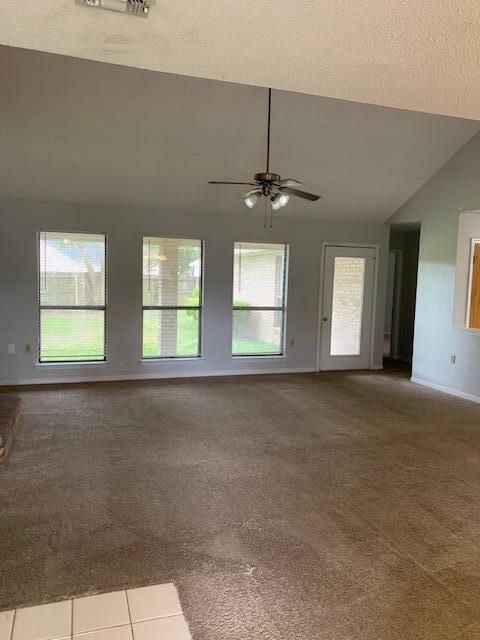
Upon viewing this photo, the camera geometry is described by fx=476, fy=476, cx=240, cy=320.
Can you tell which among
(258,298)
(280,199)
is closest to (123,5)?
(280,199)

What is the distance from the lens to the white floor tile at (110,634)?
1.90 metres

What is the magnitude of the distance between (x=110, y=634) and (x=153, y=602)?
0.24 metres

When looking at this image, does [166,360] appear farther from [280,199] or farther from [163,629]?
[163,629]

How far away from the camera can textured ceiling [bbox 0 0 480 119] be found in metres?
1.49

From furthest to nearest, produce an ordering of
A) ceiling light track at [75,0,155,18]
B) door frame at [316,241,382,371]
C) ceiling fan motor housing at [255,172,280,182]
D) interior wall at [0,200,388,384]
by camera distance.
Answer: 1. door frame at [316,241,382,371]
2. interior wall at [0,200,388,384]
3. ceiling fan motor housing at [255,172,280,182]
4. ceiling light track at [75,0,155,18]

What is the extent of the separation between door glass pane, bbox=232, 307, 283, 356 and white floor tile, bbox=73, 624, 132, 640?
521 centimetres

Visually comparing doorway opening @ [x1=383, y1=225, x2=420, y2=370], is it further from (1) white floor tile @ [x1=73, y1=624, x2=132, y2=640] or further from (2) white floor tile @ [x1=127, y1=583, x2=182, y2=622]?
(1) white floor tile @ [x1=73, y1=624, x2=132, y2=640]

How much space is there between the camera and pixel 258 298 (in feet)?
23.4

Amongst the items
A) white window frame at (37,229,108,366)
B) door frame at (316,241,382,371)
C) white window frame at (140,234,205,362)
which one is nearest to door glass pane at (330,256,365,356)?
door frame at (316,241,382,371)

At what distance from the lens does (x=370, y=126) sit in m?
5.21

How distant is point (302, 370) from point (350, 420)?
248 centimetres

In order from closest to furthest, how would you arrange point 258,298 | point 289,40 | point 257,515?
point 289,40, point 257,515, point 258,298

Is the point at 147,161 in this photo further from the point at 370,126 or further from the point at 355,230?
the point at 355,230

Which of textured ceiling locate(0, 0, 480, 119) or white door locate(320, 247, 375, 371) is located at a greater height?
textured ceiling locate(0, 0, 480, 119)
